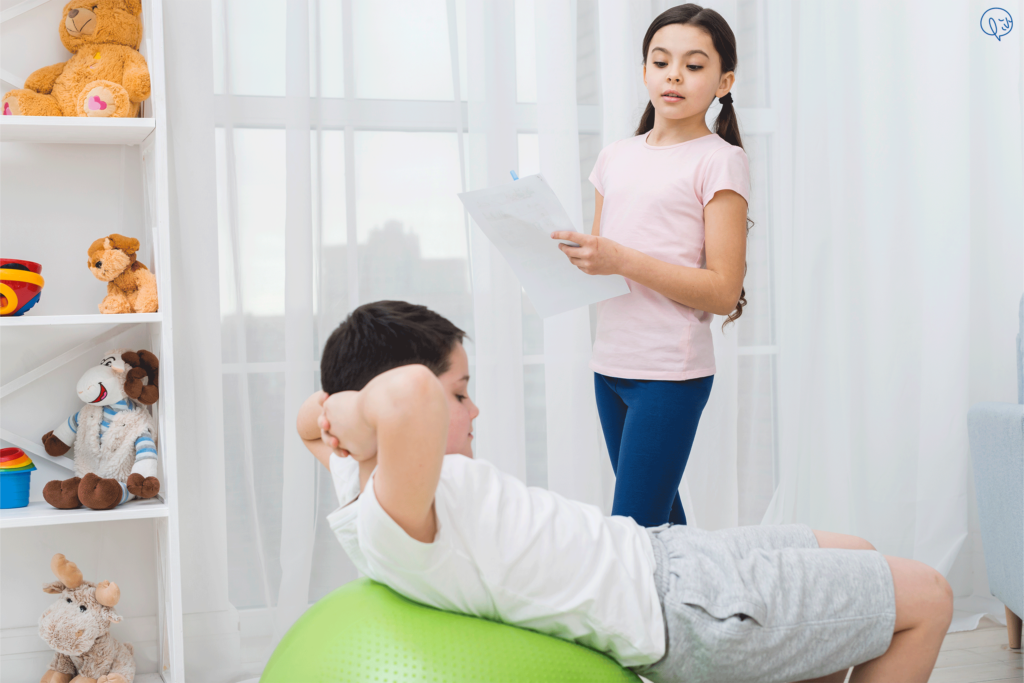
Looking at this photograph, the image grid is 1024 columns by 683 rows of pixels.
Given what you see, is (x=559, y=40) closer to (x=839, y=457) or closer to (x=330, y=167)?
(x=330, y=167)

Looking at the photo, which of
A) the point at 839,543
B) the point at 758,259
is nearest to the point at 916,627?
the point at 839,543

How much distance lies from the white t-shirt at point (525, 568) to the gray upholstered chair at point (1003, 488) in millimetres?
1046

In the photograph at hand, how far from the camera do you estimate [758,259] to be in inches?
86.0

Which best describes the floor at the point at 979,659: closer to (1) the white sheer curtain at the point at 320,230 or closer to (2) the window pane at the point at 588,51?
(1) the white sheer curtain at the point at 320,230

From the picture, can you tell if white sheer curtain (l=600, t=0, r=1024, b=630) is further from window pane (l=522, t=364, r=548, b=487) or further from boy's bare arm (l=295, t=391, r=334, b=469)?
boy's bare arm (l=295, t=391, r=334, b=469)

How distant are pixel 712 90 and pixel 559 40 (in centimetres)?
63

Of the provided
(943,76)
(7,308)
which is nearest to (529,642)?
(7,308)

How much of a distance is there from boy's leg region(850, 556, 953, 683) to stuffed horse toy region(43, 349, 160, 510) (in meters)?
1.32

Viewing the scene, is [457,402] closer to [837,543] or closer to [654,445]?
[654,445]

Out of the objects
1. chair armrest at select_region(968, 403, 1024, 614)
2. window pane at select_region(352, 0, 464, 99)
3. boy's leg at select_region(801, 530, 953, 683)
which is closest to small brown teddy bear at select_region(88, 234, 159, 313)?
window pane at select_region(352, 0, 464, 99)

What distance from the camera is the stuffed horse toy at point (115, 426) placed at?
1.66m

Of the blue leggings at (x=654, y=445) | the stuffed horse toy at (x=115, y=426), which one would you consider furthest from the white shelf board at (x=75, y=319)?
the blue leggings at (x=654, y=445)

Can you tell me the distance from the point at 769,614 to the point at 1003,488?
1006mm

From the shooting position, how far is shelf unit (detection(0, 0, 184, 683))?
5.20 ft
